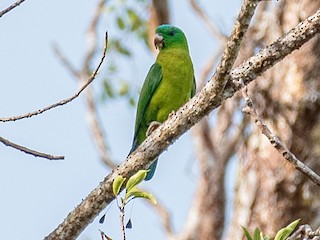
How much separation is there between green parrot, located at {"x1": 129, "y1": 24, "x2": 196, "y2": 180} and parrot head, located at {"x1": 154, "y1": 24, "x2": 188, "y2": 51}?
0.07 meters

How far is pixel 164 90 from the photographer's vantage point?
4.89 m

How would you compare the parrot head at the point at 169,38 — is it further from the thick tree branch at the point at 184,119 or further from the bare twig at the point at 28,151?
the bare twig at the point at 28,151

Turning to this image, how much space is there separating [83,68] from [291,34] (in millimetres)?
5974

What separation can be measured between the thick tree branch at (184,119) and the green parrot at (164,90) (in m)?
1.35

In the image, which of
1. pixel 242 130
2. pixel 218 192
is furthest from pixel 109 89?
pixel 242 130

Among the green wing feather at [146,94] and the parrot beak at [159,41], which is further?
the parrot beak at [159,41]

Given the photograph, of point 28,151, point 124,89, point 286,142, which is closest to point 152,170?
point 286,142

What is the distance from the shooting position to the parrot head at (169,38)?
526cm

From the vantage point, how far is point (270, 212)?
5258mm

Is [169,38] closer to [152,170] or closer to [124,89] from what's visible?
[152,170]

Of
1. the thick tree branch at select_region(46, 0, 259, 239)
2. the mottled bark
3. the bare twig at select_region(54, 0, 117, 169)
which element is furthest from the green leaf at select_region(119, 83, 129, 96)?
the thick tree branch at select_region(46, 0, 259, 239)

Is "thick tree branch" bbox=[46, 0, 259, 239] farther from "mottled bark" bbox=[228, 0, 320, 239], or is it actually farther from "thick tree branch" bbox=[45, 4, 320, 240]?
"mottled bark" bbox=[228, 0, 320, 239]

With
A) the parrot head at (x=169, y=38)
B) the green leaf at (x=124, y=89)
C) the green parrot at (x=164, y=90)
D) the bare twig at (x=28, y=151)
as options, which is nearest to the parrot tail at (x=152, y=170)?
the green parrot at (x=164, y=90)

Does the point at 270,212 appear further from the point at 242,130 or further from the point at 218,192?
the point at 218,192
